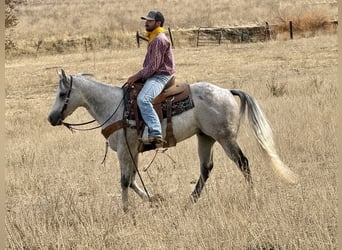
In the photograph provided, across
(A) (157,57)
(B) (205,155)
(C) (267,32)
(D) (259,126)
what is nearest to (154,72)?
(A) (157,57)

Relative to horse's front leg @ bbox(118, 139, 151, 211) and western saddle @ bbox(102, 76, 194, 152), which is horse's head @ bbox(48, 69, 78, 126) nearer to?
western saddle @ bbox(102, 76, 194, 152)

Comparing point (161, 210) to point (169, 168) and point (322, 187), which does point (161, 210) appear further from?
point (169, 168)

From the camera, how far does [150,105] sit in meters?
6.91

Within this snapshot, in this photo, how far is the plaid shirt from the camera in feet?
22.7

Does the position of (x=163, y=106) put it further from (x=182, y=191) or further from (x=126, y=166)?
(x=182, y=191)

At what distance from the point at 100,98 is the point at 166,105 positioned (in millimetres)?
889

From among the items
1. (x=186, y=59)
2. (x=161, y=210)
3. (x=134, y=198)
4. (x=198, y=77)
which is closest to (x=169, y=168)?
(x=134, y=198)

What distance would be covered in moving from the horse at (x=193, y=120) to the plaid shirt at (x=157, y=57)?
507 millimetres

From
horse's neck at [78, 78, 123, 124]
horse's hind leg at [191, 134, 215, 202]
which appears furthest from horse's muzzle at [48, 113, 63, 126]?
horse's hind leg at [191, 134, 215, 202]

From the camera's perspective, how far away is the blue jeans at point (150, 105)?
22.6 ft

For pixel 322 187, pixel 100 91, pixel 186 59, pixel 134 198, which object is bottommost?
pixel 186 59

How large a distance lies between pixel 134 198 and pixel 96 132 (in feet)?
17.8

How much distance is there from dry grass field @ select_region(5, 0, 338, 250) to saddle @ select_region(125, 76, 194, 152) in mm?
834

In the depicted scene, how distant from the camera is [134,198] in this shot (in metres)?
7.41
